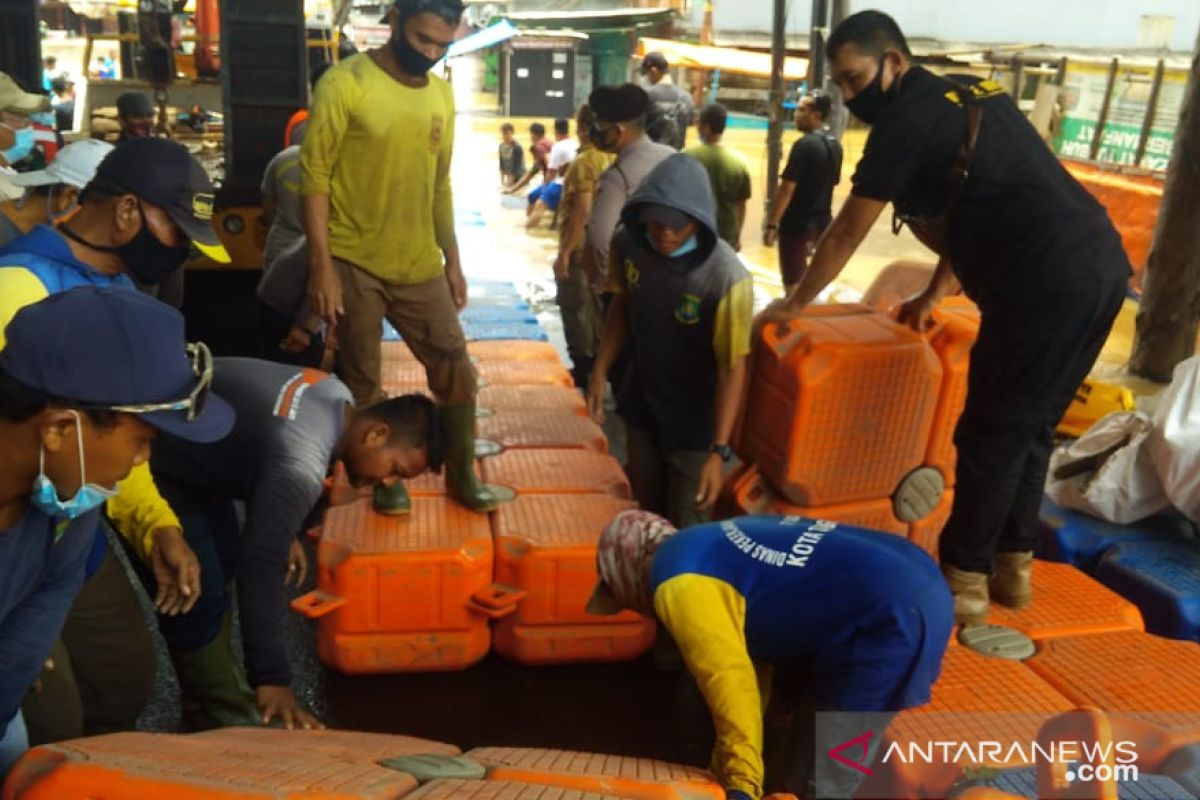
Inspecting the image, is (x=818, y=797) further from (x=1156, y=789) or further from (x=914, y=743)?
(x=1156, y=789)

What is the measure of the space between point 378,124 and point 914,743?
2.39 m

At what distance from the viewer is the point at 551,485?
3.65 m

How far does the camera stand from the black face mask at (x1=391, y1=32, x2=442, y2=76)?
3.30 meters

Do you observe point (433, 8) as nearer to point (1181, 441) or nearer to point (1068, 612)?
point (1068, 612)

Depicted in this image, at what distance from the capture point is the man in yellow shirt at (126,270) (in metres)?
2.29

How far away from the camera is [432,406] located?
288 centimetres

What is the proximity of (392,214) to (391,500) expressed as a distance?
→ 0.95 meters

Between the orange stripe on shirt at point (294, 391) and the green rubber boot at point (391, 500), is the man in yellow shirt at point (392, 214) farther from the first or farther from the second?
the orange stripe on shirt at point (294, 391)

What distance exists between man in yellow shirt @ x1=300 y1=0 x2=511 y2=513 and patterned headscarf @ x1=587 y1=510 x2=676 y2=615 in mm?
979

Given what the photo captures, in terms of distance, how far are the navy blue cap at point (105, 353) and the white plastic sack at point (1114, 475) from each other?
3103 mm

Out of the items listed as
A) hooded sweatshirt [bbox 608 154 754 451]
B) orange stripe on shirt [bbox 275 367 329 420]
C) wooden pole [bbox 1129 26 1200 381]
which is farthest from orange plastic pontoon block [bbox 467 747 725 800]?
wooden pole [bbox 1129 26 1200 381]

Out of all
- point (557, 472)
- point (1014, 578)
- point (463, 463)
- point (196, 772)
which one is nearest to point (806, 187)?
point (557, 472)

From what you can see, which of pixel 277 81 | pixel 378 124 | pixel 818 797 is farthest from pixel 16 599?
pixel 277 81

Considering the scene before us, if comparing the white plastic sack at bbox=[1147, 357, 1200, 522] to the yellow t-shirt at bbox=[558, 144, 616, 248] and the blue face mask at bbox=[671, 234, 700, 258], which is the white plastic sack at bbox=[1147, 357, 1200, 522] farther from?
the yellow t-shirt at bbox=[558, 144, 616, 248]
